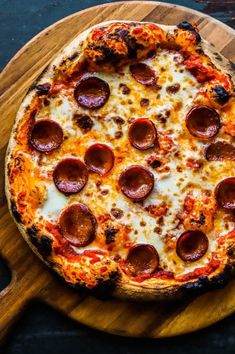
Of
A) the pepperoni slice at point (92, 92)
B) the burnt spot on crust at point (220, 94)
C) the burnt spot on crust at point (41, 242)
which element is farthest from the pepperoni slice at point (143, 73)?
the burnt spot on crust at point (41, 242)

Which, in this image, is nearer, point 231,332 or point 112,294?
point 112,294

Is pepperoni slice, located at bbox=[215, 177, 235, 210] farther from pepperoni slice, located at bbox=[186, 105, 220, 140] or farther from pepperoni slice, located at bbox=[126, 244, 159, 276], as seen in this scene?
pepperoni slice, located at bbox=[126, 244, 159, 276]

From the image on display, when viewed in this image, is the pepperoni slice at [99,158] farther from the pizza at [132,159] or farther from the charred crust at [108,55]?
the charred crust at [108,55]

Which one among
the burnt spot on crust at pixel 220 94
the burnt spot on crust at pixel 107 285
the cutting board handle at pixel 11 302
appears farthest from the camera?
the cutting board handle at pixel 11 302

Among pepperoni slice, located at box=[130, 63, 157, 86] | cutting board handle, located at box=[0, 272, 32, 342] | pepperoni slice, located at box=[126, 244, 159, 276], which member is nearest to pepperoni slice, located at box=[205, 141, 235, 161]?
pepperoni slice, located at box=[130, 63, 157, 86]

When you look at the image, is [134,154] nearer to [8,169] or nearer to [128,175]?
[128,175]

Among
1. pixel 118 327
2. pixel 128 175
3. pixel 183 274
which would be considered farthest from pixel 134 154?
pixel 118 327

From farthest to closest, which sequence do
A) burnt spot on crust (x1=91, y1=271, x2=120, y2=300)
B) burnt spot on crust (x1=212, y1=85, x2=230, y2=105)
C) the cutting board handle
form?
the cutting board handle, burnt spot on crust (x1=212, y1=85, x2=230, y2=105), burnt spot on crust (x1=91, y1=271, x2=120, y2=300)
